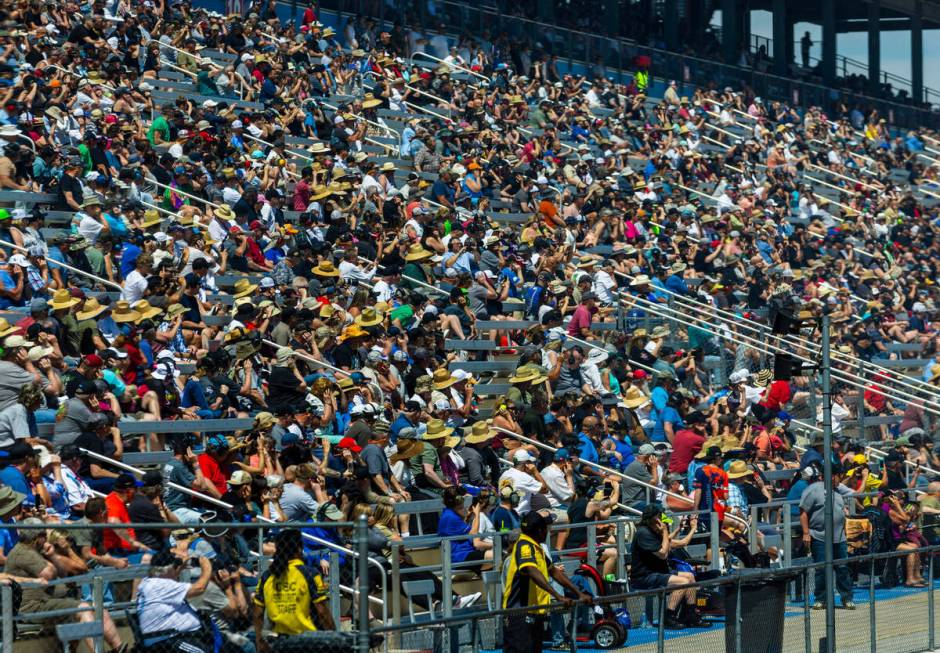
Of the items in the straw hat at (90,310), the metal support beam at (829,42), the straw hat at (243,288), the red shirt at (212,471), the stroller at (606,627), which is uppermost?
→ the metal support beam at (829,42)

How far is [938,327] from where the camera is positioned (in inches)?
1022

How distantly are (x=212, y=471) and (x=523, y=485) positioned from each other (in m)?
2.99

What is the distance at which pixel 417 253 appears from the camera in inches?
772

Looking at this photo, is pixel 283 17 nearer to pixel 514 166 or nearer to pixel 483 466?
pixel 514 166

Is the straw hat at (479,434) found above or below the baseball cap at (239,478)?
above

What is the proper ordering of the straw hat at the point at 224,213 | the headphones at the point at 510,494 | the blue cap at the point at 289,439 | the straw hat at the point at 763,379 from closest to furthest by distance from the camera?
1. the blue cap at the point at 289,439
2. the headphones at the point at 510,494
3. the straw hat at the point at 224,213
4. the straw hat at the point at 763,379

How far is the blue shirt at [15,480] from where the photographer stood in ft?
34.2

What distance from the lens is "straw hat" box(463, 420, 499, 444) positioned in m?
14.8

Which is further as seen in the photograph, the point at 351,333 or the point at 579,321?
the point at 579,321

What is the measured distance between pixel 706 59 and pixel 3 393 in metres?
29.0

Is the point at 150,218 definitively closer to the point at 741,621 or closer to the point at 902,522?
the point at 902,522

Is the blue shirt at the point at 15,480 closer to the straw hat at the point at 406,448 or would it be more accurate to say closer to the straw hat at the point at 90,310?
the straw hat at the point at 90,310

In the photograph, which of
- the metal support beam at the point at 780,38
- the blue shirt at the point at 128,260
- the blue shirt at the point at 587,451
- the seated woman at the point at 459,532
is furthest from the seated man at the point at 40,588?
the metal support beam at the point at 780,38

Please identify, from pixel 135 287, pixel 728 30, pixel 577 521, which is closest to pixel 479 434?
pixel 577 521
